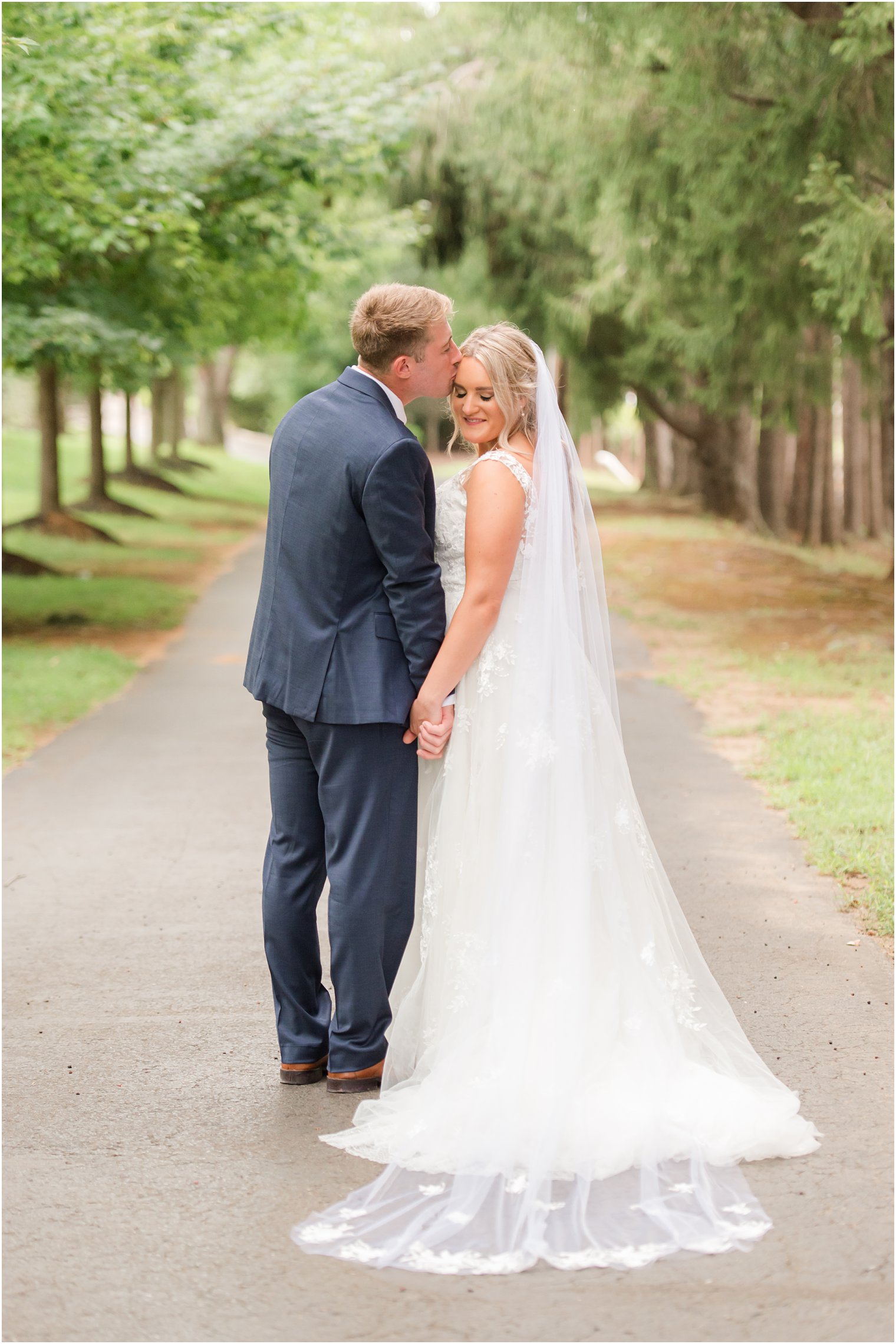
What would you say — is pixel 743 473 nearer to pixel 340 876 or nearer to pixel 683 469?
pixel 683 469

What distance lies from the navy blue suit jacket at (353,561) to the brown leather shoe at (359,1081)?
3.63 feet

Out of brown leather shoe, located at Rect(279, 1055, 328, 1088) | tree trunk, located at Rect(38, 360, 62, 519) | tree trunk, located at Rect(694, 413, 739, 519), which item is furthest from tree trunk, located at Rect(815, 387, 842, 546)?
brown leather shoe, located at Rect(279, 1055, 328, 1088)

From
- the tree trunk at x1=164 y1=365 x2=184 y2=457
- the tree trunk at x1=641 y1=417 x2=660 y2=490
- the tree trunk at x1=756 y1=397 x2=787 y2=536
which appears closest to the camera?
the tree trunk at x1=756 y1=397 x2=787 y2=536

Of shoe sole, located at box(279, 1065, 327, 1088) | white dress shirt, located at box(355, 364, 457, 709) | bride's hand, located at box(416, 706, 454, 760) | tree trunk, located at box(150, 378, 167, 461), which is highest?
tree trunk, located at box(150, 378, 167, 461)

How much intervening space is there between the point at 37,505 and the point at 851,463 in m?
17.5

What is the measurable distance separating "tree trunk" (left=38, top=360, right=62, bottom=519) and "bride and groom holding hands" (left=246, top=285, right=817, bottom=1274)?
685 inches

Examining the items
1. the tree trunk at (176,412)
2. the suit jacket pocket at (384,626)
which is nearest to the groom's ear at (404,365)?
the suit jacket pocket at (384,626)

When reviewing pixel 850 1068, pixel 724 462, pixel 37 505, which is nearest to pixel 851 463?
pixel 724 462

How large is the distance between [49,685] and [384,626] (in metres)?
8.27

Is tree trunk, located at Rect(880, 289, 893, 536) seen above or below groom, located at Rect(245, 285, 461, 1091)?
above

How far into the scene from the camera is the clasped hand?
13.4ft

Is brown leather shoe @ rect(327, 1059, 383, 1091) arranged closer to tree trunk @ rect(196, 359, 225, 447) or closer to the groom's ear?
the groom's ear

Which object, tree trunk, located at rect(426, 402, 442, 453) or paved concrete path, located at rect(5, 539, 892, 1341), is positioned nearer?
paved concrete path, located at rect(5, 539, 892, 1341)

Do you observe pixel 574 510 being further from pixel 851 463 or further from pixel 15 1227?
pixel 851 463
